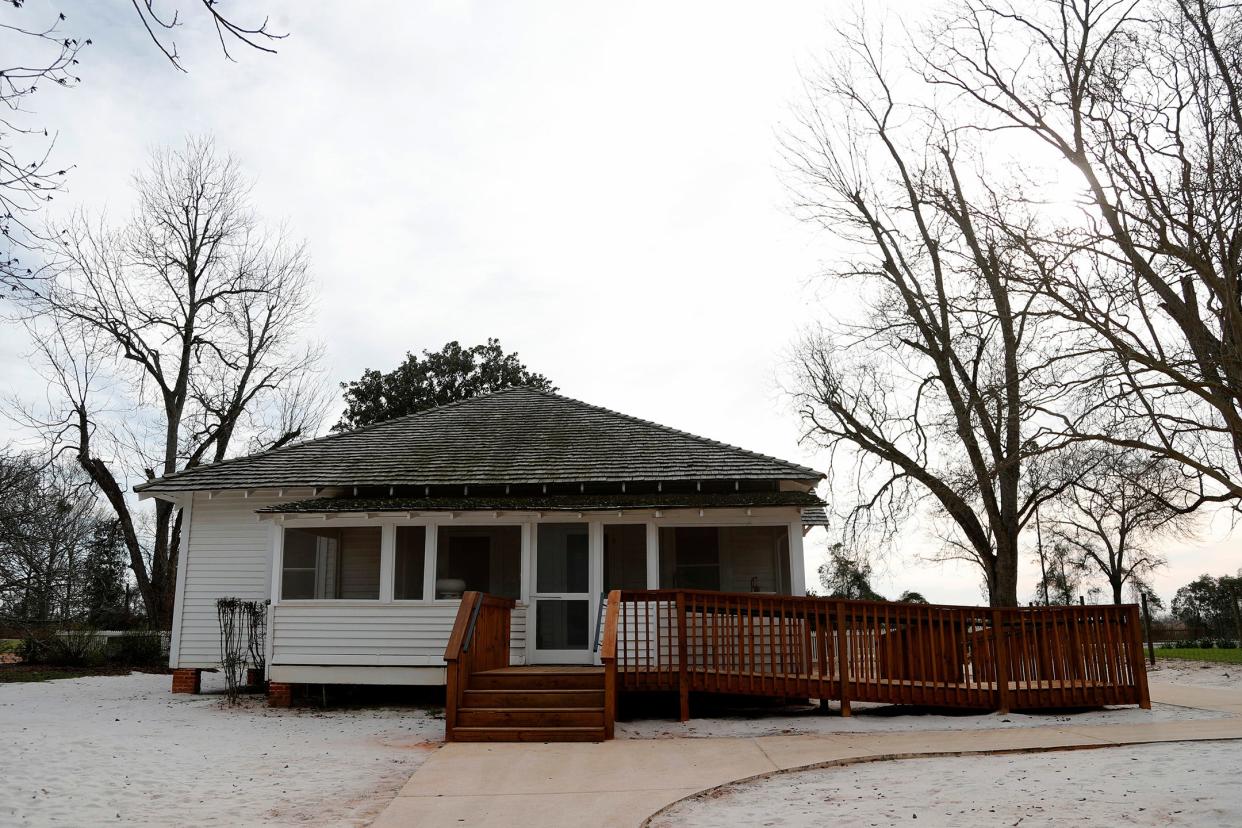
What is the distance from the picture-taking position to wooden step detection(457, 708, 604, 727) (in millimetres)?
10258

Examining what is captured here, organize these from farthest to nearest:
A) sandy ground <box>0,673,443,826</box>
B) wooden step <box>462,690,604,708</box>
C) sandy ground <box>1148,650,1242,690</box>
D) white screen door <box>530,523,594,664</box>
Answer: sandy ground <box>1148,650,1242,690</box> < white screen door <box>530,523,594,664</box> < wooden step <box>462,690,604,708</box> < sandy ground <box>0,673,443,826</box>

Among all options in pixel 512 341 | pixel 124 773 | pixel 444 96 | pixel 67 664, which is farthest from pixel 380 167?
pixel 512 341

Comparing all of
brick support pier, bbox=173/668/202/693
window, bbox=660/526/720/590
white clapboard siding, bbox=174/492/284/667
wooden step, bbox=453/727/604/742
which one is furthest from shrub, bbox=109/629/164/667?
wooden step, bbox=453/727/604/742

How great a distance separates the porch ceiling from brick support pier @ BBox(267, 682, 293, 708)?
2.63 metres

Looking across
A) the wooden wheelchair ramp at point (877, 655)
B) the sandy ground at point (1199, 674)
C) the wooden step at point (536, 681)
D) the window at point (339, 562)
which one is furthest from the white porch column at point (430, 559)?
the sandy ground at point (1199, 674)

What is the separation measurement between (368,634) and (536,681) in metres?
3.81

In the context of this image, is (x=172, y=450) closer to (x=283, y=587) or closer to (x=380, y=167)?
(x=283, y=587)

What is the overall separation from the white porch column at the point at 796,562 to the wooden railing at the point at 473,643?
4232mm

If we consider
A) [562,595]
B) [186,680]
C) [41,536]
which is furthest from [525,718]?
[41,536]

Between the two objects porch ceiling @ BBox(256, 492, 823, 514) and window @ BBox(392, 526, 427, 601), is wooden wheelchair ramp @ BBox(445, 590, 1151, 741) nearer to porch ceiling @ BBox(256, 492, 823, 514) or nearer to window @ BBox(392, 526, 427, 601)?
porch ceiling @ BBox(256, 492, 823, 514)

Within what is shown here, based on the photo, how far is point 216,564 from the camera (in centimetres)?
1602

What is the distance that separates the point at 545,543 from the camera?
1473 centimetres

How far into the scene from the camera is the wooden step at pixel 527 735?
9.93 m

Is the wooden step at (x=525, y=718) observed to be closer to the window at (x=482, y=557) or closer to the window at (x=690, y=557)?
the window at (x=482, y=557)
